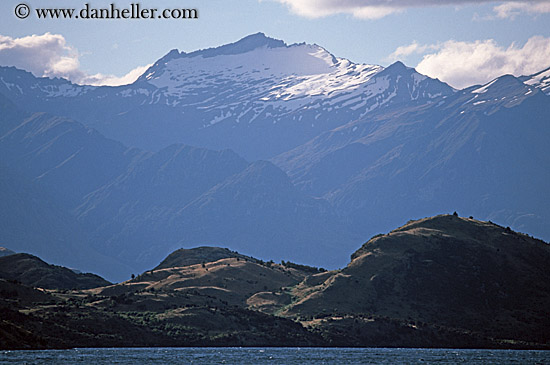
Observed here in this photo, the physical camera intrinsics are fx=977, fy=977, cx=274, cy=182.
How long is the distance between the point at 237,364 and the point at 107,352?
121 feet

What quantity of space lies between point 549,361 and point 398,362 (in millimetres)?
30689

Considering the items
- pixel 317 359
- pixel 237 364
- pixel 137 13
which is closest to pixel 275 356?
pixel 317 359

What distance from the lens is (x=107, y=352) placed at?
194 m

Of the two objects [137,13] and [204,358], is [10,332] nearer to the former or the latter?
[204,358]

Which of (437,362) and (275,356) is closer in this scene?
(437,362)

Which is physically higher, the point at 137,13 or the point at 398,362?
the point at 137,13

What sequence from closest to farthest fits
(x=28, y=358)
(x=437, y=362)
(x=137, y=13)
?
(x=28, y=358)
(x=437, y=362)
(x=137, y=13)

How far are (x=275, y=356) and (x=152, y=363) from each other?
107 ft

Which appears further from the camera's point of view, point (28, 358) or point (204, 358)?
point (204, 358)

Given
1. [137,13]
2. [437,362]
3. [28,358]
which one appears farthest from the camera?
[137,13]

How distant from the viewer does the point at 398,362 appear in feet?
582

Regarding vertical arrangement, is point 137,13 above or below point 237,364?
above

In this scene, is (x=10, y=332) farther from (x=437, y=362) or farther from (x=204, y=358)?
(x=437, y=362)

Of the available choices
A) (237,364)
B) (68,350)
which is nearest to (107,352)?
(68,350)
